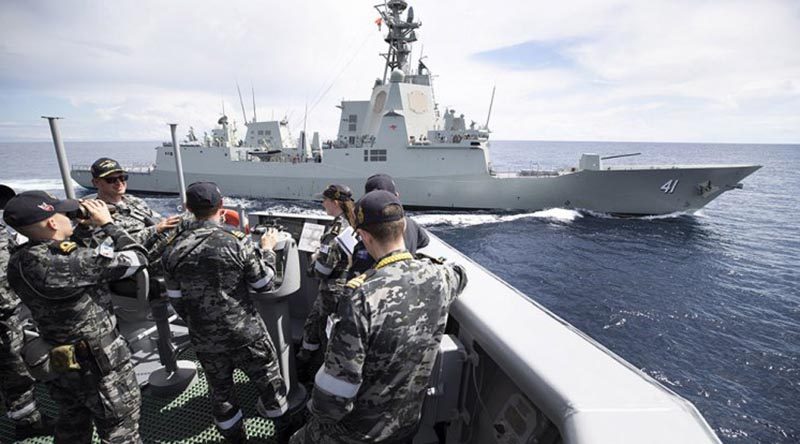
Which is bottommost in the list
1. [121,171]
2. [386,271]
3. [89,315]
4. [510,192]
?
[510,192]

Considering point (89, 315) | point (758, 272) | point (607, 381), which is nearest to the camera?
point (607, 381)

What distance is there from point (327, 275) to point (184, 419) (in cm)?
151

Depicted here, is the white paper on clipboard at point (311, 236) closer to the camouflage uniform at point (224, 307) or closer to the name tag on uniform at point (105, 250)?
the camouflage uniform at point (224, 307)

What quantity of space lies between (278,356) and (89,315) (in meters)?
1.08

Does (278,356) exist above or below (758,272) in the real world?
above

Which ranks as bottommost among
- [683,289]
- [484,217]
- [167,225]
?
[683,289]

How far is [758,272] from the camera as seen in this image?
12.2 metres

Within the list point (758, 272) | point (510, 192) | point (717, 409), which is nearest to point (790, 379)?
point (717, 409)

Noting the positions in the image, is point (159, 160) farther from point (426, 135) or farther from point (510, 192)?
point (510, 192)

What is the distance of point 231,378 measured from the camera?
2168 mm

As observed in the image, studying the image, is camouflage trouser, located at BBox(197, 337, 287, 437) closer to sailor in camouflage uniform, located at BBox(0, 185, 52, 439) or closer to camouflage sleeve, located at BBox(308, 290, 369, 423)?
camouflage sleeve, located at BBox(308, 290, 369, 423)

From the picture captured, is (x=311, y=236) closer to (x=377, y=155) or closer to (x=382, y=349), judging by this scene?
(x=382, y=349)

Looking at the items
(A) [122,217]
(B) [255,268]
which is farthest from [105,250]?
(A) [122,217]

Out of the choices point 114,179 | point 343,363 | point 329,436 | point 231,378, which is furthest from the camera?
point 114,179
